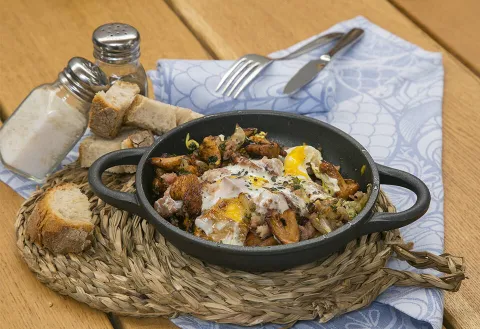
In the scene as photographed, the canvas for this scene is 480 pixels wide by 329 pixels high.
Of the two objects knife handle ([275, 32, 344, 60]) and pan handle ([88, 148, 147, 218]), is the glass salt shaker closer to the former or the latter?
pan handle ([88, 148, 147, 218])

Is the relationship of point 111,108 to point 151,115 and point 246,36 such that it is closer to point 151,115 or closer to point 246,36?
point 151,115

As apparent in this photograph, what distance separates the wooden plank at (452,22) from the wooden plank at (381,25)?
1.1 inches

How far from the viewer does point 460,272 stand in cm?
151

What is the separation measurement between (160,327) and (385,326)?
46 centimetres

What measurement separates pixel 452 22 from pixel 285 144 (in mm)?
1041

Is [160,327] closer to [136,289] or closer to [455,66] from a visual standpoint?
[136,289]

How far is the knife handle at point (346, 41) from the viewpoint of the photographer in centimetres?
232

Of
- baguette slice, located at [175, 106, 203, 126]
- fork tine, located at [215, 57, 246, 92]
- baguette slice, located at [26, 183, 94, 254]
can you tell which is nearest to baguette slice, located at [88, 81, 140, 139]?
baguette slice, located at [175, 106, 203, 126]

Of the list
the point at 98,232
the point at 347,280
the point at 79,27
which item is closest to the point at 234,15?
the point at 79,27

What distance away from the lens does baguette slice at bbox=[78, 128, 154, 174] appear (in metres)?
1.84

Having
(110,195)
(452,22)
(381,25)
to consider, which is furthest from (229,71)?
(452,22)

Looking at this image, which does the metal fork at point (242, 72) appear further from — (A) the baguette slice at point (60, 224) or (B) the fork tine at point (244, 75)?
(A) the baguette slice at point (60, 224)

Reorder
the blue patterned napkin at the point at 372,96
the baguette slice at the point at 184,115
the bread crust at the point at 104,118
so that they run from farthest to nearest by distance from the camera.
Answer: the blue patterned napkin at the point at 372,96 → the baguette slice at the point at 184,115 → the bread crust at the point at 104,118

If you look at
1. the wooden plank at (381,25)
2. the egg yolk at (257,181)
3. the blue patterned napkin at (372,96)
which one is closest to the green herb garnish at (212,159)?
the egg yolk at (257,181)
